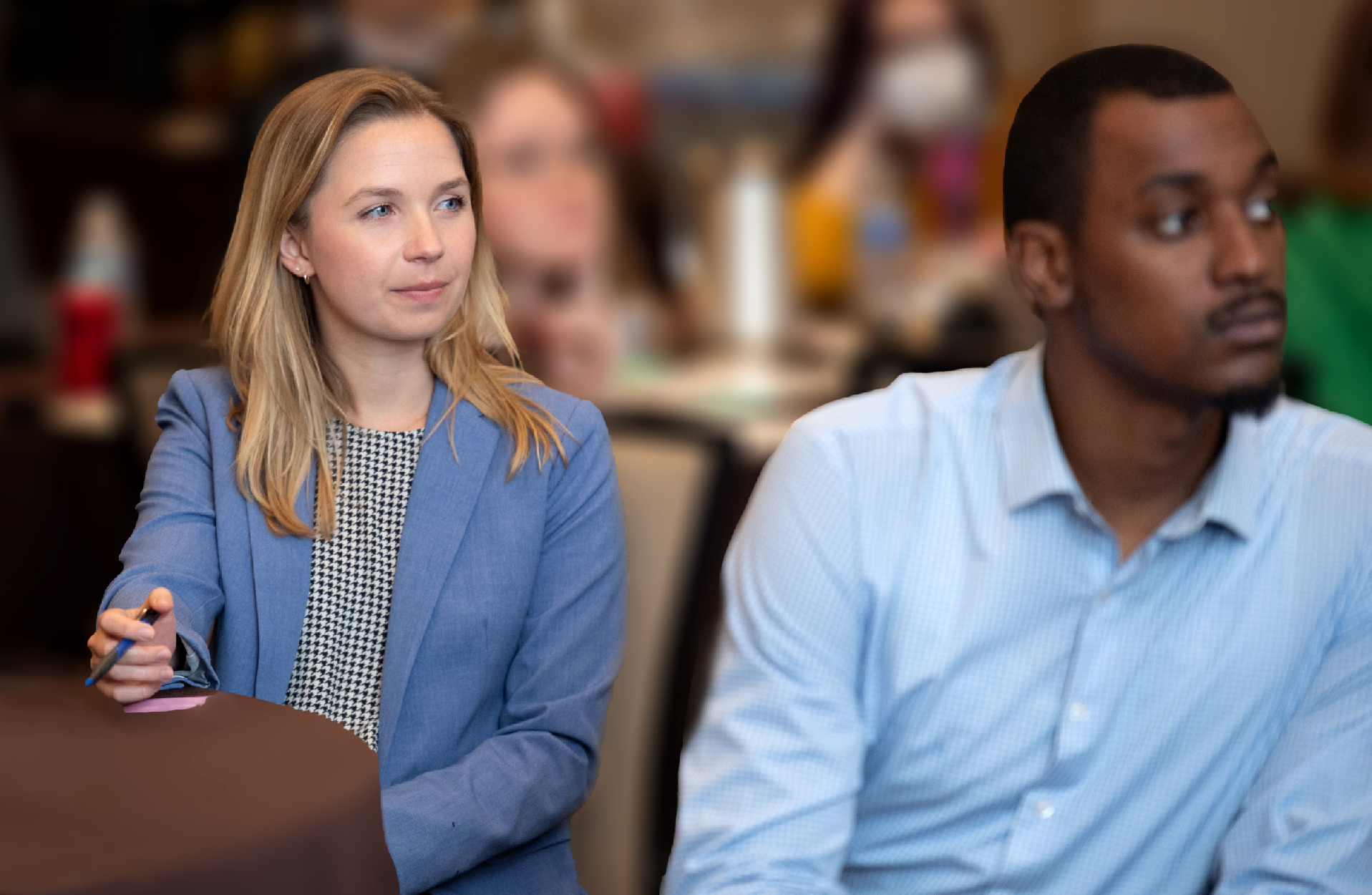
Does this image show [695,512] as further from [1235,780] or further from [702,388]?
[702,388]

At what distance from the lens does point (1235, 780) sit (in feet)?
3.00

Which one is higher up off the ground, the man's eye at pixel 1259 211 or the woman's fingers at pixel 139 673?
the man's eye at pixel 1259 211

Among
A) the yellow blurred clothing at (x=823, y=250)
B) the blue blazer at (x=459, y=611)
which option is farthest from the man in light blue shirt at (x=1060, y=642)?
the yellow blurred clothing at (x=823, y=250)

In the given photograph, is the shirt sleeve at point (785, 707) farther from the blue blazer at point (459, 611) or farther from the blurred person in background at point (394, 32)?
the blurred person in background at point (394, 32)

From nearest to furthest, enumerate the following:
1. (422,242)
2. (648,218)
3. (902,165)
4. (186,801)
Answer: (186,801)
(422,242)
(902,165)
(648,218)

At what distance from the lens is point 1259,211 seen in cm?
84

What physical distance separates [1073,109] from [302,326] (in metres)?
0.46

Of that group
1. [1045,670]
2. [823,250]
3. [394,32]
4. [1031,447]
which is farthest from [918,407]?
[394,32]

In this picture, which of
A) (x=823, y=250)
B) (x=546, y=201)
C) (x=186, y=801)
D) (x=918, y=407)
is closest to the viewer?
(x=186, y=801)

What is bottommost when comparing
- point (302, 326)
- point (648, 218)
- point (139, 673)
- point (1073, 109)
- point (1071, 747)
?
point (648, 218)

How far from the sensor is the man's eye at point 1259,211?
0.83m

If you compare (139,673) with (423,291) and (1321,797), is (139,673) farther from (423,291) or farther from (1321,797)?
(1321,797)

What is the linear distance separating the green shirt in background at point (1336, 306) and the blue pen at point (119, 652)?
2.46 m

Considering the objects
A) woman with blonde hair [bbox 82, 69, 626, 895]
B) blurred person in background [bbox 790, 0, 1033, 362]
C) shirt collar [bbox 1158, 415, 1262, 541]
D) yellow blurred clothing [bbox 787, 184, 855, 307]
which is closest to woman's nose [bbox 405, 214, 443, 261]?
woman with blonde hair [bbox 82, 69, 626, 895]
